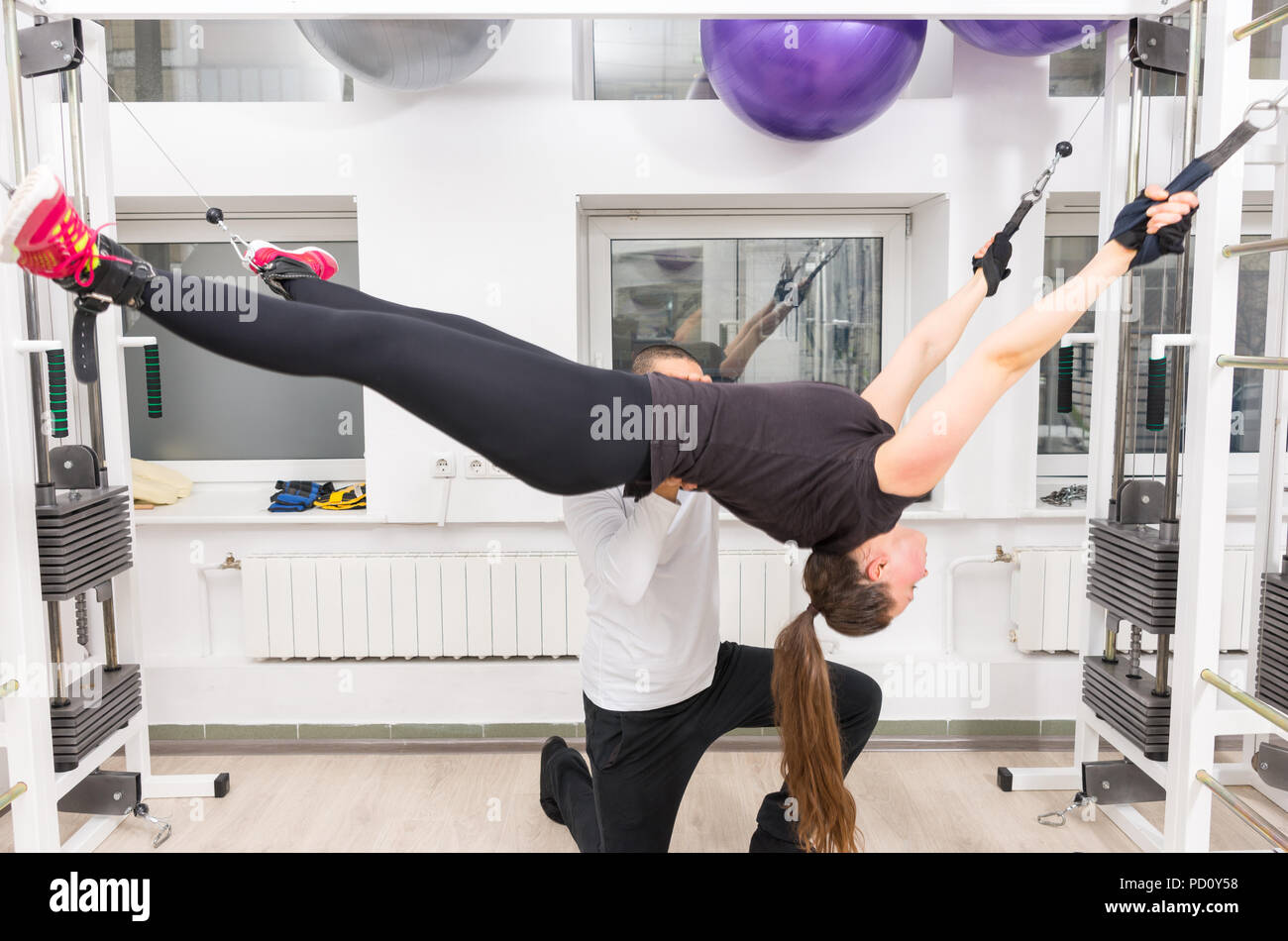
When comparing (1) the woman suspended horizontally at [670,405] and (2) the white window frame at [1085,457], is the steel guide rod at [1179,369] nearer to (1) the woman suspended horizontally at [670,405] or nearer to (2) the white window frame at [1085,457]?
(1) the woman suspended horizontally at [670,405]

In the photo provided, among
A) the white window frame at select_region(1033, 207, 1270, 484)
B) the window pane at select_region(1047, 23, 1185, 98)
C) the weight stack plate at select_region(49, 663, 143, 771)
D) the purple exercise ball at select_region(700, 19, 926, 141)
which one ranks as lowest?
the weight stack plate at select_region(49, 663, 143, 771)

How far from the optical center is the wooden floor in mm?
2521

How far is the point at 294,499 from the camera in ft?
10.3

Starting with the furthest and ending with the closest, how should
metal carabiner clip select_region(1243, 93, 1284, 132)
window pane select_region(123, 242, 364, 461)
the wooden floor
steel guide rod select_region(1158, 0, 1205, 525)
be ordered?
window pane select_region(123, 242, 364, 461)
the wooden floor
steel guide rod select_region(1158, 0, 1205, 525)
metal carabiner clip select_region(1243, 93, 1284, 132)

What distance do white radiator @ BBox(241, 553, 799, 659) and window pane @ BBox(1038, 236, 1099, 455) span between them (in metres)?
1.11

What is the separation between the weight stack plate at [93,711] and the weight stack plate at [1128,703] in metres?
2.61

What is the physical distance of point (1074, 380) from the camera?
3332 millimetres

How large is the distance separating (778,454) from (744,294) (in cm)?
181

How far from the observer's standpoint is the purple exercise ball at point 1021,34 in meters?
2.41

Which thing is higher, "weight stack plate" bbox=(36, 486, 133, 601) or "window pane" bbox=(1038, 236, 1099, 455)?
"window pane" bbox=(1038, 236, 1099, 455)

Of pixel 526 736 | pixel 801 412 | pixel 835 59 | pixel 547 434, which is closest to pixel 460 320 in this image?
pixel 547 434

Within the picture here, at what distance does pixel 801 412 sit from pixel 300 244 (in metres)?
2.35

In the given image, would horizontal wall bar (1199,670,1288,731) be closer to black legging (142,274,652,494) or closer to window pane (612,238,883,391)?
black legging (142,274,652,494)

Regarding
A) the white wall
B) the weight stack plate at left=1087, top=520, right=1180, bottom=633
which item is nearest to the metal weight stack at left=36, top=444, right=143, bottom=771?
the white wall
